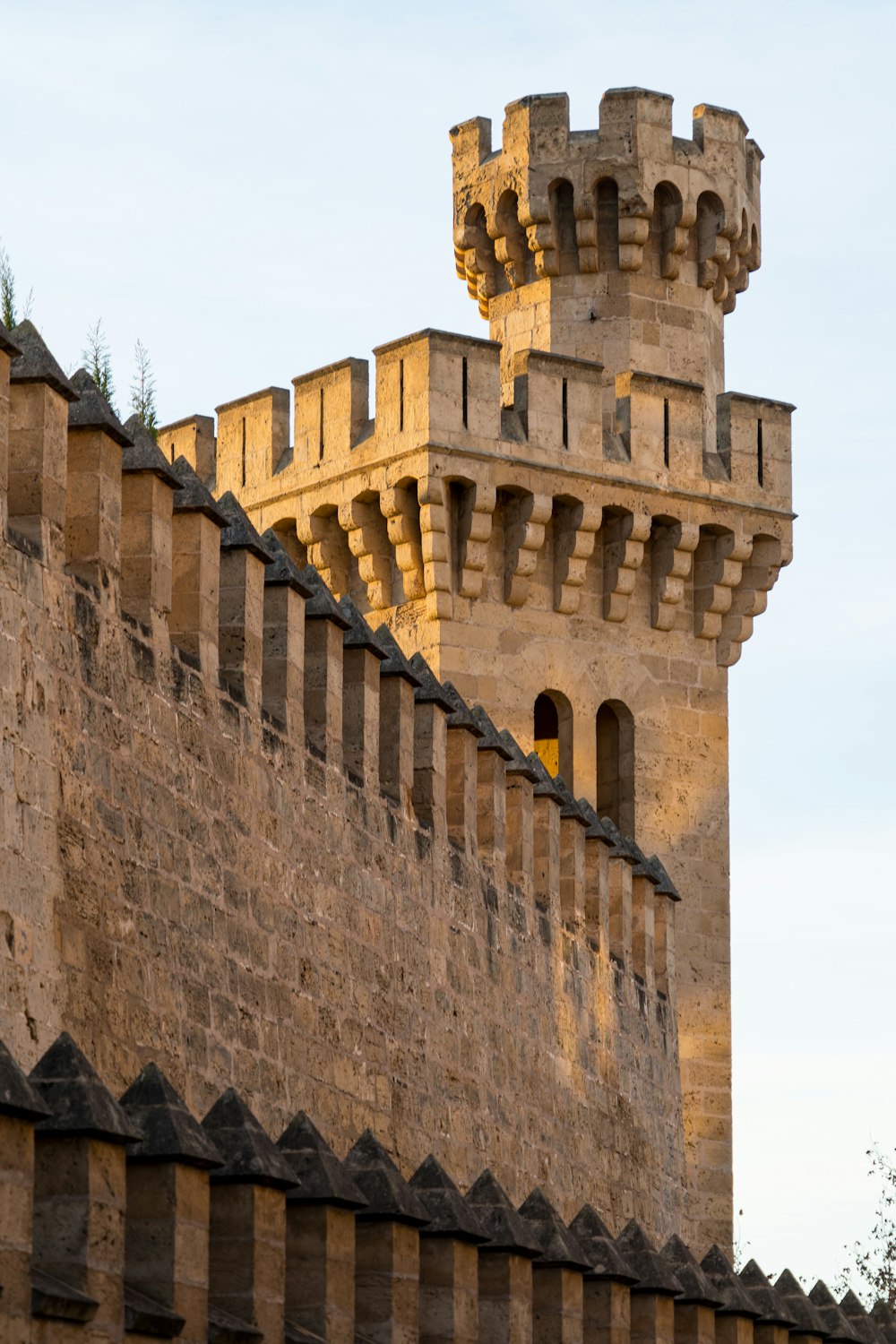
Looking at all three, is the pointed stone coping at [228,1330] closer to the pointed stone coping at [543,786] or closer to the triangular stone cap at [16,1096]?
the triangular stone cap at [16,1096]

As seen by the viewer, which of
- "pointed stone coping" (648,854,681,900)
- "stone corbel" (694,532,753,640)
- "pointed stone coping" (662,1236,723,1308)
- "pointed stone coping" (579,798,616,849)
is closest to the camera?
"pointed stone coping" (662,1236,723,1308)

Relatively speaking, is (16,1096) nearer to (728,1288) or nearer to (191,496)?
(191,496)

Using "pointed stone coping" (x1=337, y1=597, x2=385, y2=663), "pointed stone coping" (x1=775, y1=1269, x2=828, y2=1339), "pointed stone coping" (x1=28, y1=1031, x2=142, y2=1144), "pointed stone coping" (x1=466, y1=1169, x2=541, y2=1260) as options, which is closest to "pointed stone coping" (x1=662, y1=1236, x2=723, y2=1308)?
"pointed stone coping" (x1=775, y1=1269, x2=828, y2=1339)

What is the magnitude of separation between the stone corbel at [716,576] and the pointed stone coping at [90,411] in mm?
13196

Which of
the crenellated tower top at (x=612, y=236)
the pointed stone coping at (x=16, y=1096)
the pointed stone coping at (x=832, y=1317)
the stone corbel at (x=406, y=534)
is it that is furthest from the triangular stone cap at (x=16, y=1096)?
the crenellated tower top at (x=612, y=236)

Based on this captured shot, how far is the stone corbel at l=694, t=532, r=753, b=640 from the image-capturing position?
81.9 feet

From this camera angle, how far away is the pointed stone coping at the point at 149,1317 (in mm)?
8875

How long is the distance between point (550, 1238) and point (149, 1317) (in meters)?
4.19

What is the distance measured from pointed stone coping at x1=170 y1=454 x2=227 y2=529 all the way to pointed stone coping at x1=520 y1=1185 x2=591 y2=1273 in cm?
315

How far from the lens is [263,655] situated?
47.6ft

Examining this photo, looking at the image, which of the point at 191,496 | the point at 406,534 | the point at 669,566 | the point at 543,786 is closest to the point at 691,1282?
the point at 191,496

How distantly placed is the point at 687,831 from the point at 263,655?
1037 cm

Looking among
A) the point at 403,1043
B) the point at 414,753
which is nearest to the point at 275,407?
the point at 414,753

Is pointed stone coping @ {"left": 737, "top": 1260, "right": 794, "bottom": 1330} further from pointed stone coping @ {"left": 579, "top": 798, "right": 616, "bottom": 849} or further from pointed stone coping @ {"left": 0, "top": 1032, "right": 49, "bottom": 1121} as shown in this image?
pointed stone coping @ {"left": 0, "top": 1032, "right": 49, "bottom": 1121}
